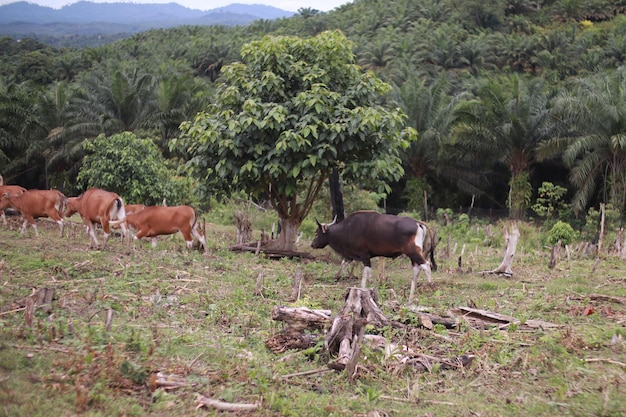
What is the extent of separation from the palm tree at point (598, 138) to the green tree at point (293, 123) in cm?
1244

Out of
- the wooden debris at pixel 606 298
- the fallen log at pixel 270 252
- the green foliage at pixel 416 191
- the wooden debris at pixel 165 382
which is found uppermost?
the wooden debris at pixel 165 382

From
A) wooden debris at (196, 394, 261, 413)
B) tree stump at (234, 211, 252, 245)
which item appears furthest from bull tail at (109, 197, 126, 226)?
wooden debris at (196, 394, 261, 413)

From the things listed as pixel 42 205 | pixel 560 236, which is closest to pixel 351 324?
pixel 42 205

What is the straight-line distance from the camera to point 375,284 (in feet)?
41.3

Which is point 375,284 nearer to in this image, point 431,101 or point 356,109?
point 356,109

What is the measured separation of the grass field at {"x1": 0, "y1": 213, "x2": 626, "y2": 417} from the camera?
19.4ft

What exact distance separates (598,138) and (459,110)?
7.71m

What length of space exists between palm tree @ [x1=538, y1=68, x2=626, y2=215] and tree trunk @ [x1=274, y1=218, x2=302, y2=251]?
14.0 meters

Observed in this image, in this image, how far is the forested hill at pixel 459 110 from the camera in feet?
87.4

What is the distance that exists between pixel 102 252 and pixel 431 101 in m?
23.7

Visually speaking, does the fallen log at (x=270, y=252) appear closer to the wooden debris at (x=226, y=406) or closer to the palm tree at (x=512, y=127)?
the wooden debris at (x=226, y=406)

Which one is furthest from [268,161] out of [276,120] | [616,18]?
[616,18]

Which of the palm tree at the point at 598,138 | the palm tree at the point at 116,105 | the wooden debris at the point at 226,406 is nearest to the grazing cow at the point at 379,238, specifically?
the wooden debris at the point at 226,406

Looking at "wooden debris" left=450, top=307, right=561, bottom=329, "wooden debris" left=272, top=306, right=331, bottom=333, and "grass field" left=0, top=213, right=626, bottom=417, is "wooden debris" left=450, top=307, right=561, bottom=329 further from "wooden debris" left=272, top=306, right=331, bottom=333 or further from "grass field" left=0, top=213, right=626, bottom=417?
"wooden debris" left=272, top=306, right=331, bottom=333
